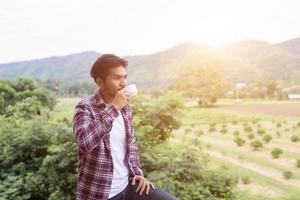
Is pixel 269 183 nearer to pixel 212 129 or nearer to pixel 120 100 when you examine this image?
pixel 212 129

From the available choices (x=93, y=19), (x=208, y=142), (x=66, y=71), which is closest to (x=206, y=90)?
(x=208, y=142)

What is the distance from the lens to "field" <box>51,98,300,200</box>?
3053 mm

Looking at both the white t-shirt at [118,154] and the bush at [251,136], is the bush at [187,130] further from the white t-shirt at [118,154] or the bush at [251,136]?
the white t-shirt at [118,154]

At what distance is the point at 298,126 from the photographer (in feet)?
11.1

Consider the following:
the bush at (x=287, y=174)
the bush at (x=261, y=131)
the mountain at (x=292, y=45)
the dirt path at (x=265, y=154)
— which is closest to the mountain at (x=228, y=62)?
the mountain at (x=292, y=45)

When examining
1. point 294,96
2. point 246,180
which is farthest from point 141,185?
point 294,96

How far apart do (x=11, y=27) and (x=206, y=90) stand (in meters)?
2.28

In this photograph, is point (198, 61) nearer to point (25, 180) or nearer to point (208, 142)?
point (208, 142)

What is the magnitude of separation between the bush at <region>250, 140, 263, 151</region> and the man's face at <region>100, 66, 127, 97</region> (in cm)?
238

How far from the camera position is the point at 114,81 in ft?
3.97

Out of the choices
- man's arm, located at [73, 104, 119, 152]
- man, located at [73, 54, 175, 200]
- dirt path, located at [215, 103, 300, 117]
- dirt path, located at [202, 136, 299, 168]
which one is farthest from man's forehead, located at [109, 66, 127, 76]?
dirt path, located at [215, 103, 300, 117]

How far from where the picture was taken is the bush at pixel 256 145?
3.36 metres

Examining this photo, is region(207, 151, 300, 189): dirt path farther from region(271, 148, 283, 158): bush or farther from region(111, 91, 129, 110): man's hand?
region(111, 91, 129, 110): man's hand

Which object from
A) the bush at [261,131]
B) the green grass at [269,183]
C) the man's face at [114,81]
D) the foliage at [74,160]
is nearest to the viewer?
the man's face at [114,81]
